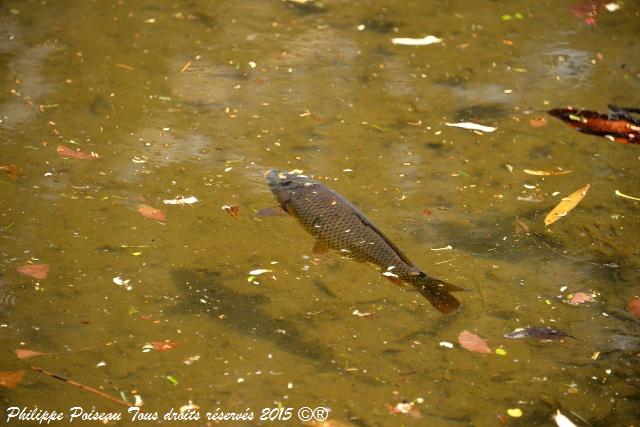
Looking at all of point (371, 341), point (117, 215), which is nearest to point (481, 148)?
point (371, 341)

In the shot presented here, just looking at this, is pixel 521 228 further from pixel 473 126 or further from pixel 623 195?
pixel 473 126

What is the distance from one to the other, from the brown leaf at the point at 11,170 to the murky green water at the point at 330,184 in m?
0.05

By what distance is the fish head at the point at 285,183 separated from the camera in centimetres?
434

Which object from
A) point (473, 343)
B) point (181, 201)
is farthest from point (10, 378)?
point (473, 343)

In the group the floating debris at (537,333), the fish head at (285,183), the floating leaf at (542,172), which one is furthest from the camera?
the floating leaf at (542,172)

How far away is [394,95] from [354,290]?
2.06 meters

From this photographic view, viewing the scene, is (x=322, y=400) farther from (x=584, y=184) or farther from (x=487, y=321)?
(x=584, y=184)

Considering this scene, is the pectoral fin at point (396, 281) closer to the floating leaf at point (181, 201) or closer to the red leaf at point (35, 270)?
the floating leaf at point (181, 201)

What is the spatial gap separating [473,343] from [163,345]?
145 centimetres

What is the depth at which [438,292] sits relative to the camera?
12.7ft

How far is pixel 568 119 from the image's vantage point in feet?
18.0

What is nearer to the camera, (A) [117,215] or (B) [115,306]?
(B) [115,306]

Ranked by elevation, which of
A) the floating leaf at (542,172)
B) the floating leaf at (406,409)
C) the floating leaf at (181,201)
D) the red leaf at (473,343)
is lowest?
the floating leaf at (406,409)

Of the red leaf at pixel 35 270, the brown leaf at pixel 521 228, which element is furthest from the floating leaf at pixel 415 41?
the red leaf at pixel 35 270
